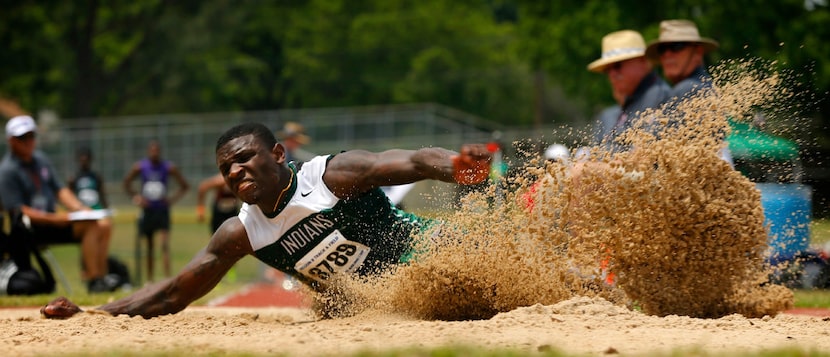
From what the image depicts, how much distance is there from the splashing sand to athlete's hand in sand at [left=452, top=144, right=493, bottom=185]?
383 millimetres

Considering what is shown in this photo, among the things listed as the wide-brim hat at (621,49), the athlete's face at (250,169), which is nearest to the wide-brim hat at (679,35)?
the wide-brim hat at (621,49)

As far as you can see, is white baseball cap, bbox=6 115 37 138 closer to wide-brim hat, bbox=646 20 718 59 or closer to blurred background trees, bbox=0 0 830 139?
wide-brim hat, bbox=646 20 718 59

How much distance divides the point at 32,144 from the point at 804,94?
853 cm

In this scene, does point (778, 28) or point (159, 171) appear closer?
point (159, 171)

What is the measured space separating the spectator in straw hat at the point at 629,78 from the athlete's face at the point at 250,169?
2410 mm

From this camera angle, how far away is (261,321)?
281 inches

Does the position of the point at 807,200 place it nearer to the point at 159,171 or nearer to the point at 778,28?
the point at 159,171

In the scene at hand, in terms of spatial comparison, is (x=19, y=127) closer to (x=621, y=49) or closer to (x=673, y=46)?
(x=621, y=49)

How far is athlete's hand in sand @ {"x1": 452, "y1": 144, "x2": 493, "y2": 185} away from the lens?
5.63 m

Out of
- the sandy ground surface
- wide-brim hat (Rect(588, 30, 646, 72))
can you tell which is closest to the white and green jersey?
the sandy ground surface

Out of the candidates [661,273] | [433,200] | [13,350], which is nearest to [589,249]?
[661,273]

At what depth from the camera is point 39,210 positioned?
38.5 ft

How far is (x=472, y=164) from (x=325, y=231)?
1204 millimetres

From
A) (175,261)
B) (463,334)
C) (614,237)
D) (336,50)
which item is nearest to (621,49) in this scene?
(614,237)
